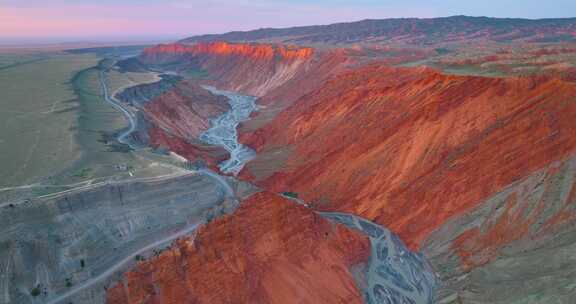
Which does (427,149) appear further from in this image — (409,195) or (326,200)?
(326,200)

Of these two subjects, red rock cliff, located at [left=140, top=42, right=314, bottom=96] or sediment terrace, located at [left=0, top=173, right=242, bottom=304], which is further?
red rock cliff, located at [left=140, top=42, right=314, bottom=96]

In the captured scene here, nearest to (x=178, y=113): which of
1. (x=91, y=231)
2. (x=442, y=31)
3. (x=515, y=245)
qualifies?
(x=91, y=231)

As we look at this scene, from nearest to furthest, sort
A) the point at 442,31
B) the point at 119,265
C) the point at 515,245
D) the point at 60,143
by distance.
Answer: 1. the point at 119,265
2. the point at 515,245
3. the point at 60,143
4. the point at 442,31

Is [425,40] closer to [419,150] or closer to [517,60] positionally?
[517,60]

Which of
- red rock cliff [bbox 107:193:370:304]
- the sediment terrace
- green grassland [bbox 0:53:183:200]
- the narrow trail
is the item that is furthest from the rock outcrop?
green grassland [bbox 0:53:183:200]

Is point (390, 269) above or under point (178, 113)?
under

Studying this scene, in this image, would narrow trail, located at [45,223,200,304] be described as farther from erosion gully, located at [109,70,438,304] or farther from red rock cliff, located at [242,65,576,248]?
red rock cliff, located at [242,65,576,248]

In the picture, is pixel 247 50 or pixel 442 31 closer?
pixel 247 50
